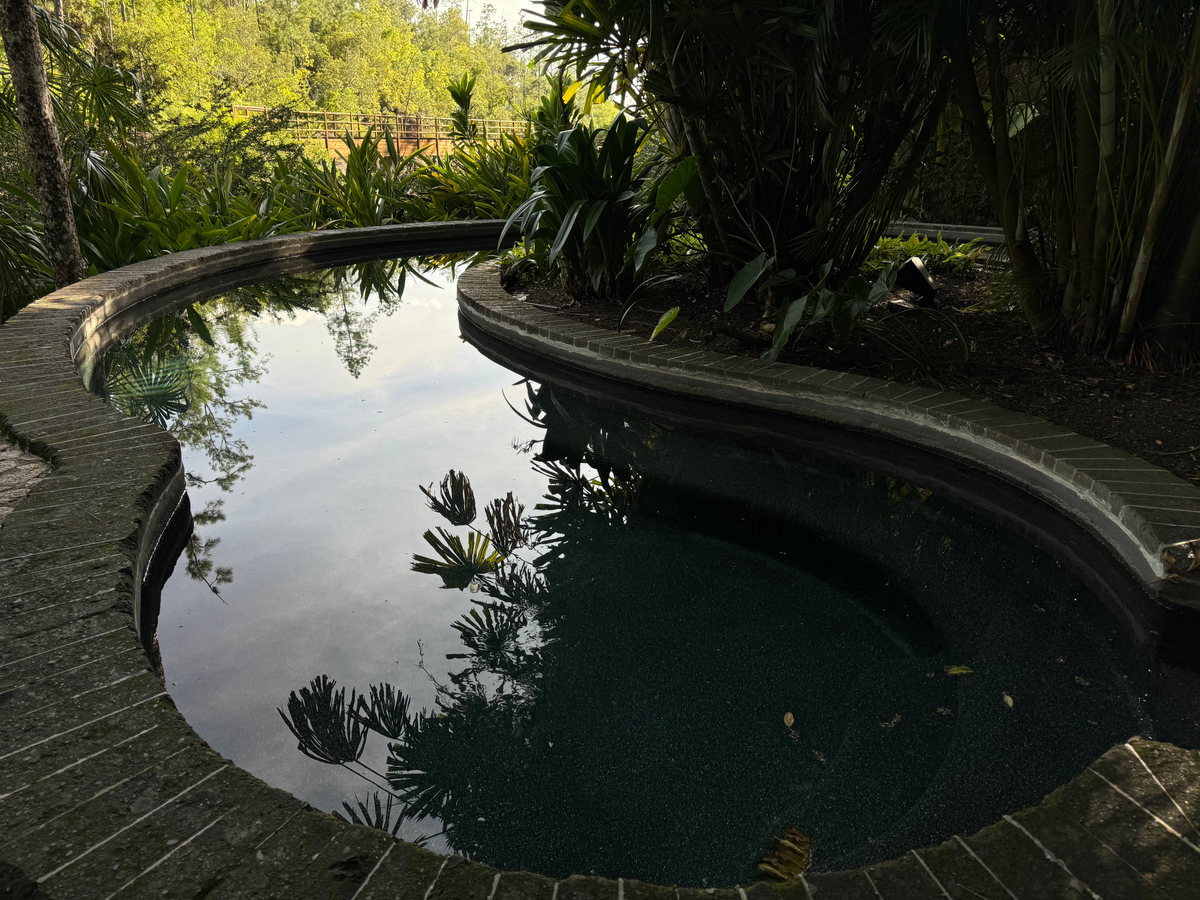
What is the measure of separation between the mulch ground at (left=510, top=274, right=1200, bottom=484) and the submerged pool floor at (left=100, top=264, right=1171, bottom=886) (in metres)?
0.79

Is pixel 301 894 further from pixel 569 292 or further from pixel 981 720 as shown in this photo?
pixel 569 292

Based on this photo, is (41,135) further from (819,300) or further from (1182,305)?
(1182,305)

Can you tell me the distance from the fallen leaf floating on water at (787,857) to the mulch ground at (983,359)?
83.1 inches

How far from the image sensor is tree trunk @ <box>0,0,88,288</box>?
4500 mm

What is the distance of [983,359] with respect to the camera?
389 cm

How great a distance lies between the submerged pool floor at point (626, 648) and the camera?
1603 mm

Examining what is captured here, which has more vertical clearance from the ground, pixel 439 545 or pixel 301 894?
pixel 301 894

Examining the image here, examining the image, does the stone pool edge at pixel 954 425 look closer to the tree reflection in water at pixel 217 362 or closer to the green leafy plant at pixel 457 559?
the tree reflection in water at pixel 217 362

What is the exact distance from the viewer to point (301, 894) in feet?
3.61

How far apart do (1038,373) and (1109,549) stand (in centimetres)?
133

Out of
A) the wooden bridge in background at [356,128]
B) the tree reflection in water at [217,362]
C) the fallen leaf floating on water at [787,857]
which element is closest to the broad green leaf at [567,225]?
the tree reflection in water at [217,362]

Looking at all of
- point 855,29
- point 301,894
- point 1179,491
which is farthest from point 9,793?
point 855,29

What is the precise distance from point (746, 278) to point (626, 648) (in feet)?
7.96

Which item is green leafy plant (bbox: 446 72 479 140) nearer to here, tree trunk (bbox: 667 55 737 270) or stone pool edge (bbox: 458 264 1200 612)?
stone pool edge (bbox: 458 264 1200 612)
